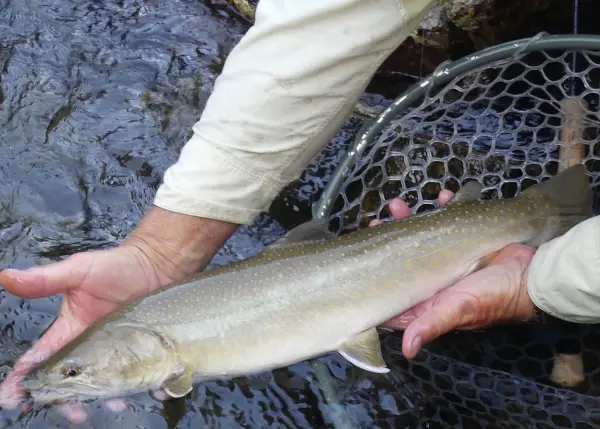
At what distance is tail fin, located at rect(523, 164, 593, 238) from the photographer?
2383 millimetres

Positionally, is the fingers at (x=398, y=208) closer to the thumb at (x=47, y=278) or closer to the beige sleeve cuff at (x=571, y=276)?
the beige sleeve cuff at (x=571, y=276)

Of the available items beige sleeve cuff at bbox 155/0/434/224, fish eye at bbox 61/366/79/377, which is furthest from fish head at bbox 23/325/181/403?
beige sleeve cuff at bbox 155/0/434/224

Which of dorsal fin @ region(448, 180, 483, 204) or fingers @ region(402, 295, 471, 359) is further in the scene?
dorsal fin @ region(448, 180, 483, 204)

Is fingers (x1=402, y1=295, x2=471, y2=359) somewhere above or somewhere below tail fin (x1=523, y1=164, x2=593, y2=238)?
below

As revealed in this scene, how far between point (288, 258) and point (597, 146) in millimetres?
1392

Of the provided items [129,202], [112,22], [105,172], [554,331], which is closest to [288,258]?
[554,331]

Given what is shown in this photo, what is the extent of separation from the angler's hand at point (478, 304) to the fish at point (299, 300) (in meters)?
0.06

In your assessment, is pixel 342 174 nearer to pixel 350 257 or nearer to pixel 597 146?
pixel 350 257

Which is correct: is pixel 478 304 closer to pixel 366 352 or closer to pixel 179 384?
pixel 366 352

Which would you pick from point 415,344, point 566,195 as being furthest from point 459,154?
point 415,344

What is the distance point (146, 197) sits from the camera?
3.25 m

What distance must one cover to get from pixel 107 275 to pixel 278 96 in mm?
761

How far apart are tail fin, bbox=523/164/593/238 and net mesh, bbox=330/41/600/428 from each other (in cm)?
19

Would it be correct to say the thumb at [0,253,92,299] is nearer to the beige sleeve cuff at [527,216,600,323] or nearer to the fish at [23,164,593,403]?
the fish at [23,164,593,403]
